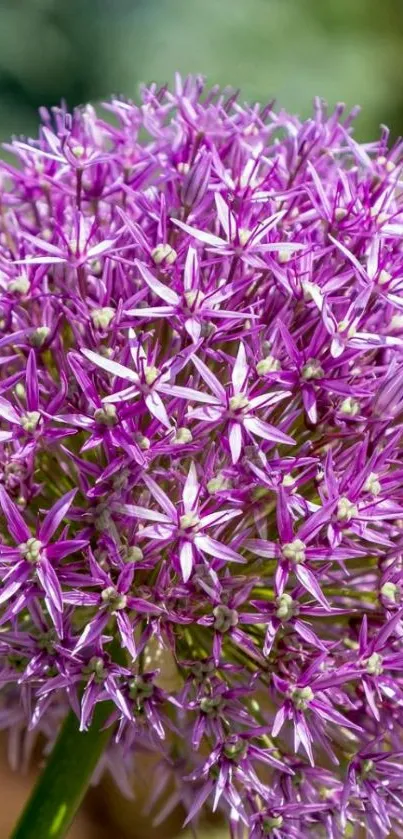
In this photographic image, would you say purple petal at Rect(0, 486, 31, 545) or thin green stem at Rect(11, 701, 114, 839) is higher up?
purple petal at Rect(0, 486, 31, 545)

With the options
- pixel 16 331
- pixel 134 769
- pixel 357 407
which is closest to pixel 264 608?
pixel 357 407

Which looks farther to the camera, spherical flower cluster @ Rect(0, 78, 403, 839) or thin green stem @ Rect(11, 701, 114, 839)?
thin green stem @ Rect(11, 701, 114, 839)

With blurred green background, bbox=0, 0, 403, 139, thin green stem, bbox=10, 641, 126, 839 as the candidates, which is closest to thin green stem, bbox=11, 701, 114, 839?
thin green stem, bbox=10, 641, 126, 839

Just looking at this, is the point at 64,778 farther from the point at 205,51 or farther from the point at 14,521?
the point at 205,51

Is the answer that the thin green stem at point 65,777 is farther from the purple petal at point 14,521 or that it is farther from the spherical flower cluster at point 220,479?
the purple petal at point 14,521

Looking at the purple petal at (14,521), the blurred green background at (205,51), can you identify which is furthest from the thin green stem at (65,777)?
the blurred green background at (205,51)

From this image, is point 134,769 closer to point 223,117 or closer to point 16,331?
point 16,331

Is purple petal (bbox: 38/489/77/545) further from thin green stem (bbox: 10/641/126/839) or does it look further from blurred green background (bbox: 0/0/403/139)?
blurred green background (bbox: 0/0/403/139)
